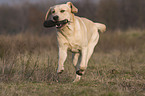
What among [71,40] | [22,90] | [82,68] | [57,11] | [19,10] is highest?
[19,10]

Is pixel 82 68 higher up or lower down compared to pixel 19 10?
lower down

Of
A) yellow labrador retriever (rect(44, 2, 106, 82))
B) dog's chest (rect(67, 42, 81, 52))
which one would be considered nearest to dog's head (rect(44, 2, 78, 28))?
yellow labrador retriever (rect(44, 2, 106, 82))

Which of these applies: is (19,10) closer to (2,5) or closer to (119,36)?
(2,5)

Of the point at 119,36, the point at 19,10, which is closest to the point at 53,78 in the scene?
the point at 119,36

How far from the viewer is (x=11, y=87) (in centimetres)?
476

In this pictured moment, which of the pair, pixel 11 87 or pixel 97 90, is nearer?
pixel 97 90

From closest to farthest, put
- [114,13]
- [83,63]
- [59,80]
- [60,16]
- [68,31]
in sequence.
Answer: [60,16] < [68,31] < [83,63] < [59,80] < [114,13]

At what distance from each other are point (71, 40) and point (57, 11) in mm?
643

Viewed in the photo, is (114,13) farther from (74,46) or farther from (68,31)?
(68,31)

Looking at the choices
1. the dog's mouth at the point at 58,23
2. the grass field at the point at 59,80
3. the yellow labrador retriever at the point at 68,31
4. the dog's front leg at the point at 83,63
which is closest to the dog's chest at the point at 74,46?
the yellow labrador retriever at the point at 68,31

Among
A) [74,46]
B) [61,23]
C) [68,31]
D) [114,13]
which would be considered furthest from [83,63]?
[114,13]

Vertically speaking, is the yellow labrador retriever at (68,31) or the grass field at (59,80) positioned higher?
the yellow labrador retriever at (68,31)

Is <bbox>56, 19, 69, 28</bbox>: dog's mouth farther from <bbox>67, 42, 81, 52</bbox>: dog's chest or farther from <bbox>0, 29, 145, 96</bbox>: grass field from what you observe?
<bbox>0, 29, 145, 96</bbox>: grass field

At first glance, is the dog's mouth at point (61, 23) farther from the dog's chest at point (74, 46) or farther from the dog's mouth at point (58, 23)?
the dog's chest at point (74, 46)
